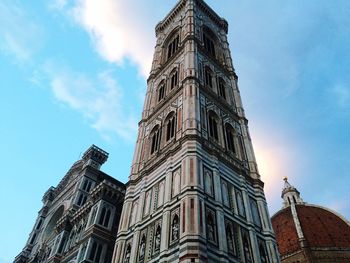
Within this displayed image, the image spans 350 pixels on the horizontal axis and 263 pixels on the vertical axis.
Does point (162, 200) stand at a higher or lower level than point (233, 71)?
lower

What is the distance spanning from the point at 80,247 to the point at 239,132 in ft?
46.9

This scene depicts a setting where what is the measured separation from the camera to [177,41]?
34.5 metres

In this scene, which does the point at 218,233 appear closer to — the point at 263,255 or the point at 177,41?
the point at 263,255

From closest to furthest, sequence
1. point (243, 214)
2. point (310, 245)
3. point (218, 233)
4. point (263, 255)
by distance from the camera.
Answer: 1. point (218, 233)
2. point (263, 255)
3. point (243, 214)
4. point (310, 245)

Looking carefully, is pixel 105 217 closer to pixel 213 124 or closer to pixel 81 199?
pixel 81 199

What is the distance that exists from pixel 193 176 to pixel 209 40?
2150cm

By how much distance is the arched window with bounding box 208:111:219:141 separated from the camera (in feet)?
76.3

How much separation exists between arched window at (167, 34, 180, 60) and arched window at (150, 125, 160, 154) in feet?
34.5

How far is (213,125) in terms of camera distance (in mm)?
24188

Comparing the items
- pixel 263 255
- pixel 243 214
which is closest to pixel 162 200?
pixel 243 214

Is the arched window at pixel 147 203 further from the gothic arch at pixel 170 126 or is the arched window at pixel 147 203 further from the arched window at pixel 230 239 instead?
the arched window at pixel 230 239

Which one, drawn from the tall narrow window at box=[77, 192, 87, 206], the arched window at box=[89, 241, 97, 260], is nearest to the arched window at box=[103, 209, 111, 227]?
the arched window at box=[89, 241, 97, 260]

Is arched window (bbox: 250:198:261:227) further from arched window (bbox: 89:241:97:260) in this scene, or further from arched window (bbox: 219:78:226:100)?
arched window (bbox: 89:241:97:260)

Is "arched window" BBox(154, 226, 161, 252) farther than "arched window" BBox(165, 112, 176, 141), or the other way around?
"arched window" BBox(165, 112, 176, 141)
